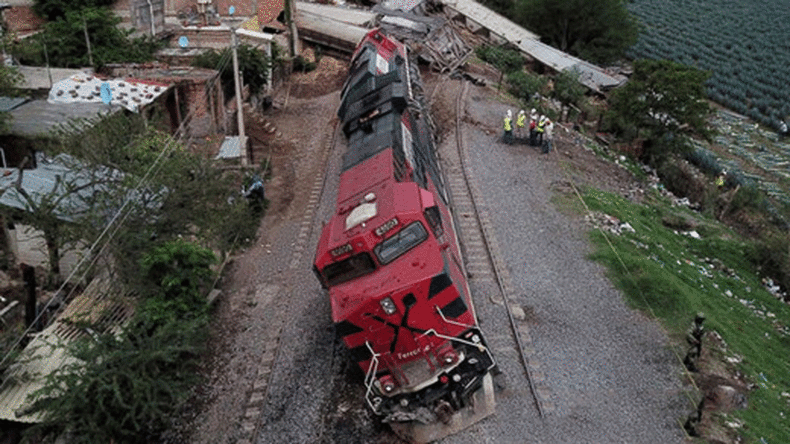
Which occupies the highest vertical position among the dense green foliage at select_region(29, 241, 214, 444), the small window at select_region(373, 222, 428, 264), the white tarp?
the small window at select_region(373, 222, 428, 264)

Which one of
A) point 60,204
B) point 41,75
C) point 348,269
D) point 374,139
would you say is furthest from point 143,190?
point 41,75

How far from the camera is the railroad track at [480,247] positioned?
43.8 feet

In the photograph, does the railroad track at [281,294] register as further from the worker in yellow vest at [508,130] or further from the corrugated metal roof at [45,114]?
the worker in yellow vest at [508,130]

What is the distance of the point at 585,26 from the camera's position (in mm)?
46438

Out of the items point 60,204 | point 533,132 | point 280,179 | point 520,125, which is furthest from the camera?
point 520,125

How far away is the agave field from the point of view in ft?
158

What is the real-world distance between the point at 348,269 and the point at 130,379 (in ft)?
13.9

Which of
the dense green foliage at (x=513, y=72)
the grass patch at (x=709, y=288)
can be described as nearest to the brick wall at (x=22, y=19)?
the dense green foliage at (x=513, y=72)

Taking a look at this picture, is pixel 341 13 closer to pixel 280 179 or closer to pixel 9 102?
pixel 280 179

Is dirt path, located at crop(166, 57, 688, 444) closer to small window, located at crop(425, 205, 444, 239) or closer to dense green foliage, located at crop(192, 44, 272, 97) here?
dense green foliage, located at crop(192, 44, 272, 97)

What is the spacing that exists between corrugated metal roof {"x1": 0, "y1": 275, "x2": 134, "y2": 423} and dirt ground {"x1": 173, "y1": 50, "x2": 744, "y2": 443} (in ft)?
7.31

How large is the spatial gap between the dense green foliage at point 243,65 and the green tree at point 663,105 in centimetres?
1492

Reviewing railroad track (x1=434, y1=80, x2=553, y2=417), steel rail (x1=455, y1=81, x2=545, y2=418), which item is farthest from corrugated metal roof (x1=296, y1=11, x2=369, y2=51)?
railroad track (x1=434, y1=80, x2=553, y2=417)

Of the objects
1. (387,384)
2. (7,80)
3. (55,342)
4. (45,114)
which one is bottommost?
(55,342)
